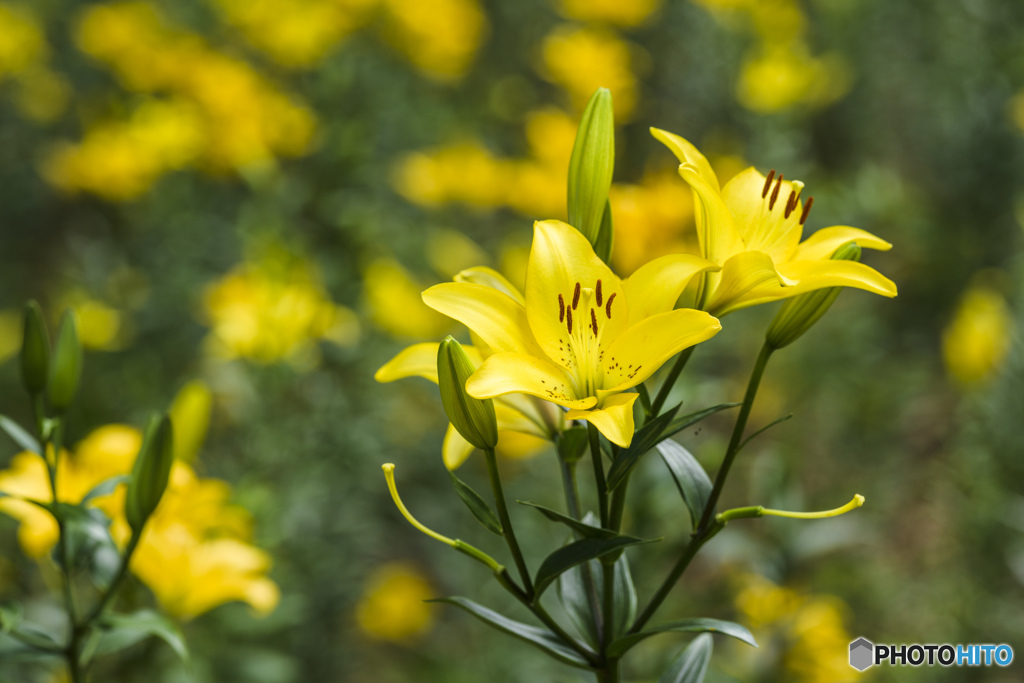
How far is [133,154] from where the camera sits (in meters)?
1.90

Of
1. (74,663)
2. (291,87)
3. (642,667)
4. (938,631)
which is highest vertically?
(291,87)

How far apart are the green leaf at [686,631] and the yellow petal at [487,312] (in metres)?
0.19

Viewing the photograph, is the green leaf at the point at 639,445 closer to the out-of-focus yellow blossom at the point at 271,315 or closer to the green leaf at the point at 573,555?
the green leaf at the point at 573,555

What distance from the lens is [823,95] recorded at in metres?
2.57

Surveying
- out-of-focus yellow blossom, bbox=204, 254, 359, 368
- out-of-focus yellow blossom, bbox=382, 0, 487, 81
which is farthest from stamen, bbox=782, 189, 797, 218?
out-of-focus yellow blossom, bbox=382, 0, 487, 81

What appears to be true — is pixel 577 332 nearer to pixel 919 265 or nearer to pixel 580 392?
pixel 580 392

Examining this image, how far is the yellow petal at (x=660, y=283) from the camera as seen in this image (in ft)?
1.54

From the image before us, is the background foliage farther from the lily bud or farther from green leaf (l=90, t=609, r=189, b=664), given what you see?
the lily bud

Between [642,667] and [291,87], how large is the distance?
Result: 2.26 m

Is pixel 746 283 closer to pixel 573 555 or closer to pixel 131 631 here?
pixel 573 555

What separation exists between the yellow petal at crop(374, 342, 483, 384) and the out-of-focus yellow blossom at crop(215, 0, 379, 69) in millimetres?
1850

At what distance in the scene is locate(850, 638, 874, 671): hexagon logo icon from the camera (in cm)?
77

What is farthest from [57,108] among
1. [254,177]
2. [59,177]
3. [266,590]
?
[266,590]

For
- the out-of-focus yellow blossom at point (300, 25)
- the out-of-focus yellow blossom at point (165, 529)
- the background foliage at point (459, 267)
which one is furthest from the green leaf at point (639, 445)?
the out-of-focus yellow blossom at point (300, 25)
